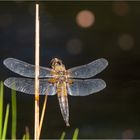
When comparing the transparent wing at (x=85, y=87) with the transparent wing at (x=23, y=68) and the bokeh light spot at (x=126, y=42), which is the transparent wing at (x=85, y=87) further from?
the bokeh light spot at (x=126, y=42)

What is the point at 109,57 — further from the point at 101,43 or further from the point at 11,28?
the point at 11,28

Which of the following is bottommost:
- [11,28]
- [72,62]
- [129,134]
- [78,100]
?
[129,134]

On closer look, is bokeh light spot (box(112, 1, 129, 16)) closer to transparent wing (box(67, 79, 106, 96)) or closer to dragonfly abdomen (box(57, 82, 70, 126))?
transparent wing (box(67, 79, 106, 96))

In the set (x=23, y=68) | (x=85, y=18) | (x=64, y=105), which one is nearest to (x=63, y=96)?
(x=64, y=105)

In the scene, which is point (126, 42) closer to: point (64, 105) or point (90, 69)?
point (90, 69)

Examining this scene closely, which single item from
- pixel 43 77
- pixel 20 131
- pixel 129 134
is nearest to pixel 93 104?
pixel 129 134

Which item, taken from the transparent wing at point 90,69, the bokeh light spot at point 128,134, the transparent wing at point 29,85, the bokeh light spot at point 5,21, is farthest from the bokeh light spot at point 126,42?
the transparent wing at point 29,85

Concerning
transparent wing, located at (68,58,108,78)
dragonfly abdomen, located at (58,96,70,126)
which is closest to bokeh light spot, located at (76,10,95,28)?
transparent wing, located at (68,58,108,78)
